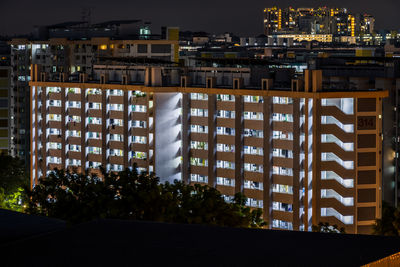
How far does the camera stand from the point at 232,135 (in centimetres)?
6353

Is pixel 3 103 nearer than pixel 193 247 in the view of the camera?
No

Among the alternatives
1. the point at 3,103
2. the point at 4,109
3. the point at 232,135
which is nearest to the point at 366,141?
the point at 232,135

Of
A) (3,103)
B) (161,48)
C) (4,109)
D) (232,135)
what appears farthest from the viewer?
(161,48)

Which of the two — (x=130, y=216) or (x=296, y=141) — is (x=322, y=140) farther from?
(x=130, y=216)

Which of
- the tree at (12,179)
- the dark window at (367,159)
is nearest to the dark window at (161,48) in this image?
the tree at (12,179)

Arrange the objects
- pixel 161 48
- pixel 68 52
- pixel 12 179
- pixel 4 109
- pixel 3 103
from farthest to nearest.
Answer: pixel 161 48 < pixel 68 52 < pixel 3 103 < pixel 4 109 < pixel 12 179

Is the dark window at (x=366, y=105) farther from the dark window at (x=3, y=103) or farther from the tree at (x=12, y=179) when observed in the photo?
the dark window at (x=3, y=103)

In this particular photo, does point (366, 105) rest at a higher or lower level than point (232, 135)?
higher

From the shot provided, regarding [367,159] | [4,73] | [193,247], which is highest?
[193,247]

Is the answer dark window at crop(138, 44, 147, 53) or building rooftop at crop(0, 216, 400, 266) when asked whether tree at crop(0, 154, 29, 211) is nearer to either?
dark window at crop(138, 44, 147, 53)

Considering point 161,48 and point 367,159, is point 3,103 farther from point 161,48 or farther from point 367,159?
point 367,159

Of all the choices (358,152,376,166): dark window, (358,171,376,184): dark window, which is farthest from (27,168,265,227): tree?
(358,152,376,166): dark window

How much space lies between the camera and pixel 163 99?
67.6 metres

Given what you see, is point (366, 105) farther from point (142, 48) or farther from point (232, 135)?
point (142, 48)
